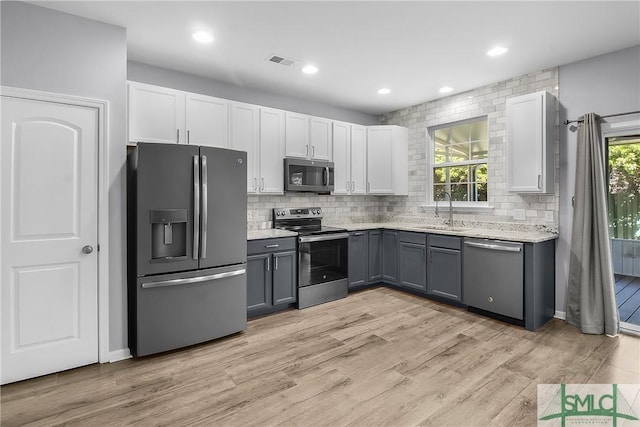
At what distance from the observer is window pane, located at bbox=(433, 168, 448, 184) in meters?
4.84

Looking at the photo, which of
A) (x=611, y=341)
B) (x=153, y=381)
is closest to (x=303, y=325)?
(x=153, y=381)

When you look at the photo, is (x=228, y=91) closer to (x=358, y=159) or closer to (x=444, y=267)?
(x=358, y=159)

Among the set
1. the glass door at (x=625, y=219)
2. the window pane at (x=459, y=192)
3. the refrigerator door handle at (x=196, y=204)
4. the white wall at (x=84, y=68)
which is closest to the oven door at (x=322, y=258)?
the refrigerator door handle at (x=196, y=204)

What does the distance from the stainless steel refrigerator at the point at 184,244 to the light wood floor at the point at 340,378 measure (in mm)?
242

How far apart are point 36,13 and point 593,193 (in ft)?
16.7

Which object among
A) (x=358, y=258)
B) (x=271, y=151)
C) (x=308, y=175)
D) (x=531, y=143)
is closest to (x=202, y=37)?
(x=271, y=151)

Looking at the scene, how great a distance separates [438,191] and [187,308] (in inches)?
151

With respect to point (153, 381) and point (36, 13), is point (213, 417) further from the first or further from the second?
point (36, 13)

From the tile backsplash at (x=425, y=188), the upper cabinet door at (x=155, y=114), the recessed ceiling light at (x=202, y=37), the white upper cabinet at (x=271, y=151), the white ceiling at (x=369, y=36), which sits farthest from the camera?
the white upper cabinet at (x=271, y=151)

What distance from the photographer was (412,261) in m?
4.31

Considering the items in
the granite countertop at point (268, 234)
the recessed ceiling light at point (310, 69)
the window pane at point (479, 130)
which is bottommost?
the granite countertop at point (268, 234)

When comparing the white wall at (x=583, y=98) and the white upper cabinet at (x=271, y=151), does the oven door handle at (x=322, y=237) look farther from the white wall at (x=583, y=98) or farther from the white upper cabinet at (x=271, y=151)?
the white wall at (x=583, y=98)

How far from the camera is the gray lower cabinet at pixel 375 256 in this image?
4.61 metres

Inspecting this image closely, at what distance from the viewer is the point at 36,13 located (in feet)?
7.86
